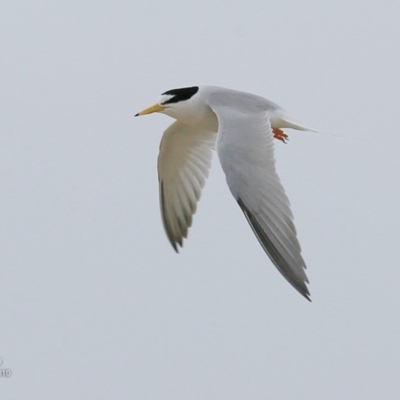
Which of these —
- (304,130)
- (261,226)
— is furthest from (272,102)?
(261,226)

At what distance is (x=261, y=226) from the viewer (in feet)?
43.9

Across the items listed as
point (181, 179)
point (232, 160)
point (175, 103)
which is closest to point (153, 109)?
point (175, 103)

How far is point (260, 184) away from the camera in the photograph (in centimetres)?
1387

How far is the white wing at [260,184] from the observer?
13109 mm

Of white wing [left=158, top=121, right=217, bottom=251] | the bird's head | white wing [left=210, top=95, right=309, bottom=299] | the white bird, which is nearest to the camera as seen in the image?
white wing [left=210, top=95, right=309, bottom=299]

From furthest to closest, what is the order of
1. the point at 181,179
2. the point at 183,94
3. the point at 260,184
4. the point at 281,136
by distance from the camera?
the point at 181,179 < the point at 281,136 < the point at 183,94 < the point at 260,184

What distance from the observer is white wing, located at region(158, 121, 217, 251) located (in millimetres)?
17406

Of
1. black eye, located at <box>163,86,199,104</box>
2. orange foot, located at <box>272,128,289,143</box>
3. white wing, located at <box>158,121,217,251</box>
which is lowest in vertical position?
white wing, located at <box>158,121,217,251</box>

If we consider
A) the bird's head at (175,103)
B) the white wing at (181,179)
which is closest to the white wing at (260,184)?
the bird's head at (175,103)

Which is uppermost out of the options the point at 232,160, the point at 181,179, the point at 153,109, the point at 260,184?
the point at 153,109

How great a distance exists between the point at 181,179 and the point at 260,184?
3722mm

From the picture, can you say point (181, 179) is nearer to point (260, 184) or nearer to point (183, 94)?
point (183, 94)

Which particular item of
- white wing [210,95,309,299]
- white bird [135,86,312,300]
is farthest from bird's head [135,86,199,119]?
white wing [210,95,309,299]

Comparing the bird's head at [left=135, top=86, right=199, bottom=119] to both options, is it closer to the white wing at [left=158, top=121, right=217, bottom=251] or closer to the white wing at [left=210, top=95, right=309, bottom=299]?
the white wing at [left=210, top=95, right=309, bottom=299]
